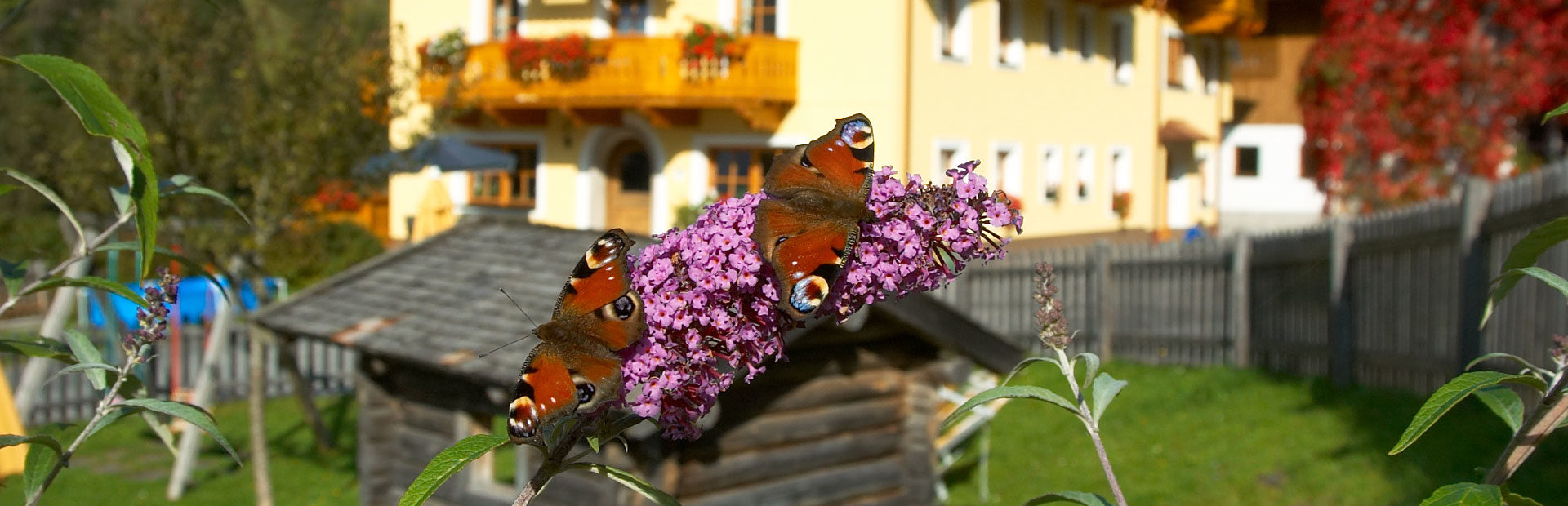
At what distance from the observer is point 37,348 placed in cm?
191

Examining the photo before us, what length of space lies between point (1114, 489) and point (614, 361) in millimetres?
586

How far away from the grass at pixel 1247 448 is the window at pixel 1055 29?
33.9 ft

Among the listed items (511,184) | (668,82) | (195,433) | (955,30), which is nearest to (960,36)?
(955,30)

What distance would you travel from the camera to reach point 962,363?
27.6ft

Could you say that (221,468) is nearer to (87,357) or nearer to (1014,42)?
(87,357)

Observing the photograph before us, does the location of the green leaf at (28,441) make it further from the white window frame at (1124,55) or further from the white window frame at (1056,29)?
the white window frame at (1124,55)

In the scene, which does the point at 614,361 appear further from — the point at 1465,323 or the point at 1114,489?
the point at 1465,323

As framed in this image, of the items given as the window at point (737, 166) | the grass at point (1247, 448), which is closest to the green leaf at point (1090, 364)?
the grass at point (1247, 448)

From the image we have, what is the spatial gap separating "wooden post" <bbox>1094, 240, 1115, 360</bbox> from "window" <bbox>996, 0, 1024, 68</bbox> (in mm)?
6551

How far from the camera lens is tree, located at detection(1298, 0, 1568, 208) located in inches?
945

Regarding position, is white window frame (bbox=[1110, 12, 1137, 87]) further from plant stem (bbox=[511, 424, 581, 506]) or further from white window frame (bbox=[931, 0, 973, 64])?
plant stem (bbox=[511, 424, 581, 506])

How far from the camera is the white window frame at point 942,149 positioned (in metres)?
20.0

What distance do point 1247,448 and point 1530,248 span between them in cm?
876

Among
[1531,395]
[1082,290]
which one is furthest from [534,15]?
[1531,395]
